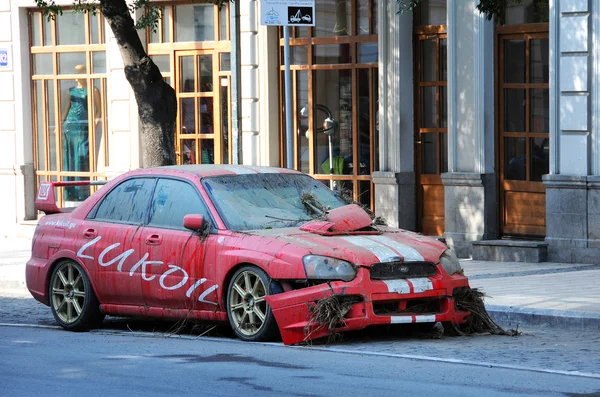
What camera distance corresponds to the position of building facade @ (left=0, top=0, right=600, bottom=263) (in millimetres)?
16219

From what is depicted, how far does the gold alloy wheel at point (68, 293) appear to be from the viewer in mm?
Result: 11773

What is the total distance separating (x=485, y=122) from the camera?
1730cm

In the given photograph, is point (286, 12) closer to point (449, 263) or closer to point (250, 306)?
point (449, 263)

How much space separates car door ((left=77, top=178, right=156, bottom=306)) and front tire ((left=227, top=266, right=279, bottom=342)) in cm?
115

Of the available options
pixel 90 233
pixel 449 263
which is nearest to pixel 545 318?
pixel 449 263

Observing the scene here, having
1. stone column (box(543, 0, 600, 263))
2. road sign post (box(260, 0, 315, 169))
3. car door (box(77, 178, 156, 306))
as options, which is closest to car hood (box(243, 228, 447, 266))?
car door (box(77, 178, 156, 306))

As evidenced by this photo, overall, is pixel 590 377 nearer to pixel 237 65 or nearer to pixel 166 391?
pixel 166 391

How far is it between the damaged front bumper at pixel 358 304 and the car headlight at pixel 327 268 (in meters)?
0.05

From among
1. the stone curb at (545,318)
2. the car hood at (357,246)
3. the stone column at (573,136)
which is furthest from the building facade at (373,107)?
the car hood at (357,246)

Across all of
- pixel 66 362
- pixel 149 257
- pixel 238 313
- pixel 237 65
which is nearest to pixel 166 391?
pixel 66 362

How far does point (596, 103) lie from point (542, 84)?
1292mm

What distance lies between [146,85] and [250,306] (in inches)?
251

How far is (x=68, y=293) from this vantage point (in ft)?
38.9

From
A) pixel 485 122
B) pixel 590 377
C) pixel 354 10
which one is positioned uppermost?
pixel 354 10
